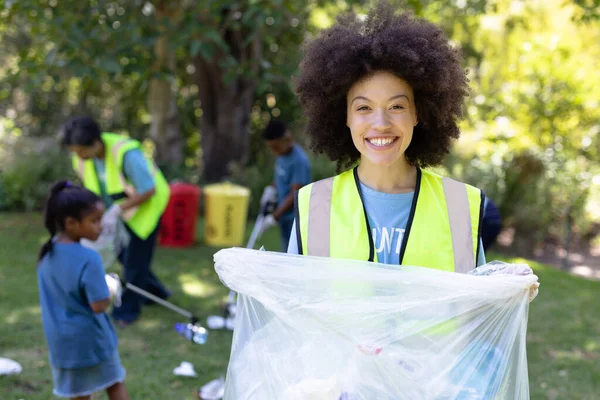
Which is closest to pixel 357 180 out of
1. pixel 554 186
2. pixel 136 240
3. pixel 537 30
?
pixel 136 240

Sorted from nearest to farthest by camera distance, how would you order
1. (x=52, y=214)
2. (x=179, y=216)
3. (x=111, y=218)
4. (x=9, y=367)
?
(x=52, y=214) < (x=9, y=367) < (x=111, y=218) < (x=179, y=216)

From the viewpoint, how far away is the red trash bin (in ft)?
26.9

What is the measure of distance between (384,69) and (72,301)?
6.31ft

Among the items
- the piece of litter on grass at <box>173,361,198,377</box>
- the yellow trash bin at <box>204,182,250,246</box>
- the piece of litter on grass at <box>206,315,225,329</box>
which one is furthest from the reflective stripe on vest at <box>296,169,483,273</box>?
the yellow trash bin at <box>204,182,250,246</box>

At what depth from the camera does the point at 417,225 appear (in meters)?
1.93

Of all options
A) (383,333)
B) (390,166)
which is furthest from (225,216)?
(383,333)

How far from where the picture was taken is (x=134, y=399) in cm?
399

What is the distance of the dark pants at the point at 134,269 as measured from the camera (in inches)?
205

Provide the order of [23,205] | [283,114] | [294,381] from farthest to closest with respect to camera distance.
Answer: [283,114] → [23,205] → [294,381]

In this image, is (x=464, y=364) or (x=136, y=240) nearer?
(x=464, y=364)

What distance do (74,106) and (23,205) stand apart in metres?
4.85

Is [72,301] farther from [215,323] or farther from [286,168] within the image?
[286,168]

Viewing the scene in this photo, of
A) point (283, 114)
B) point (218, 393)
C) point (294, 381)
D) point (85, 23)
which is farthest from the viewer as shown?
point (283, 114)

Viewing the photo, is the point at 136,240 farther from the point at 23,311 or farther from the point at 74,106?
the point at 74,106
